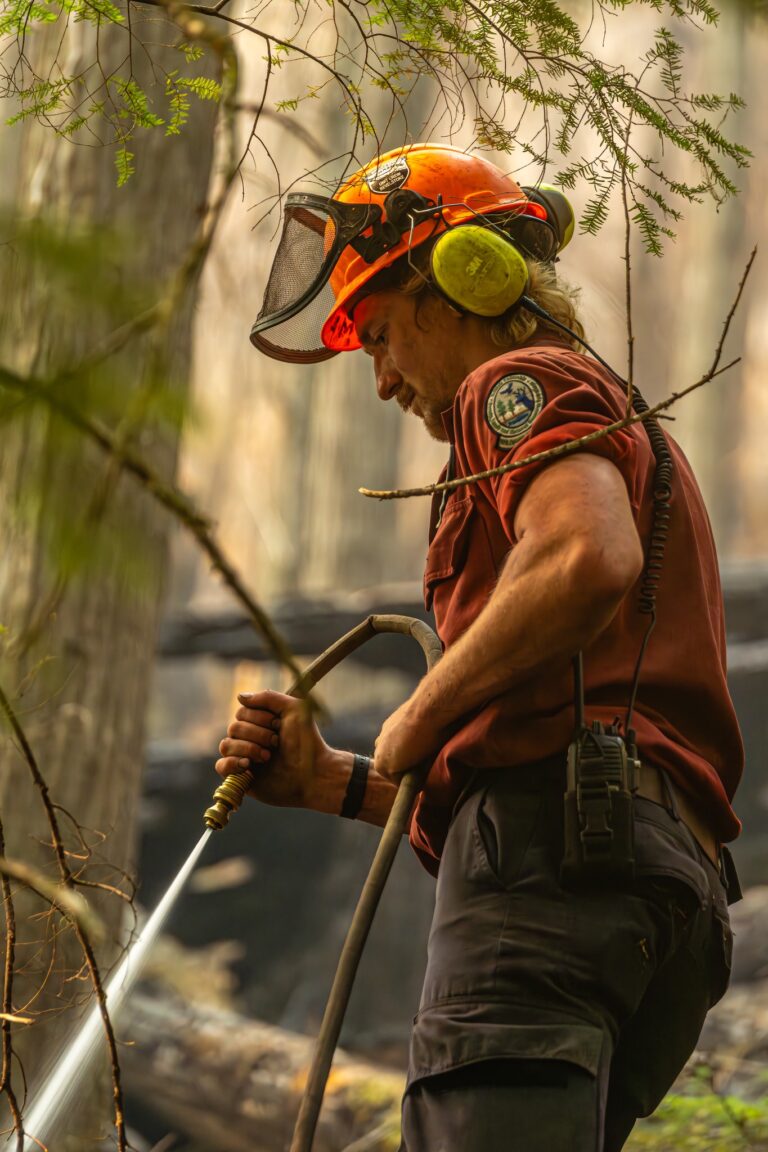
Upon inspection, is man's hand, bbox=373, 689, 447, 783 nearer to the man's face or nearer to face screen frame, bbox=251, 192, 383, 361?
the man's face

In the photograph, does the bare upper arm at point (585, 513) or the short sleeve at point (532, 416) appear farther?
the short sleeve at point (532, 416)

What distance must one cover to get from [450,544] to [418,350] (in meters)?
0.51

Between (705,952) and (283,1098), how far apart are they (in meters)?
4.53

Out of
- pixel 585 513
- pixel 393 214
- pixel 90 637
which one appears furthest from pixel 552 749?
pixel 90 637

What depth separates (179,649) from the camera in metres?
9.47

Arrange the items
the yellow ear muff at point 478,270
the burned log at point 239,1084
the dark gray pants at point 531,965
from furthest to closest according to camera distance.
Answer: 1. the burned log at point 239,1084
2. the yellow ear muff at point 478,270
3. the dark gray pants at point 531,965

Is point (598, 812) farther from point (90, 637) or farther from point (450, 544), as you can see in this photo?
point (90, 637)

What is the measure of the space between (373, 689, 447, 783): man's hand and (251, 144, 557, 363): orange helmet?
37.9 inches

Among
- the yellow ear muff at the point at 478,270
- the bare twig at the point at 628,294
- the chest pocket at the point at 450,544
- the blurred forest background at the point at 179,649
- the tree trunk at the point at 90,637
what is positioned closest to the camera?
the blurred forest background at the point at 179,649

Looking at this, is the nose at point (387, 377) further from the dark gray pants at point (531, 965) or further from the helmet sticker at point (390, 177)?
the dark gray pants at point (531, 965)

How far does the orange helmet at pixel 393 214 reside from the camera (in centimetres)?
259

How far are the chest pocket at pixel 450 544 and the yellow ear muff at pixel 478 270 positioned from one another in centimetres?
40

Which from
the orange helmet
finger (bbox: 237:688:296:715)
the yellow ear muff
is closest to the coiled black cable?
the yellow ear muff

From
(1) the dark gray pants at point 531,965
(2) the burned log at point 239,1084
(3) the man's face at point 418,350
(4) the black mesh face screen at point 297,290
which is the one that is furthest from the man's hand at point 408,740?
(2) the burned log at point 239,1084
